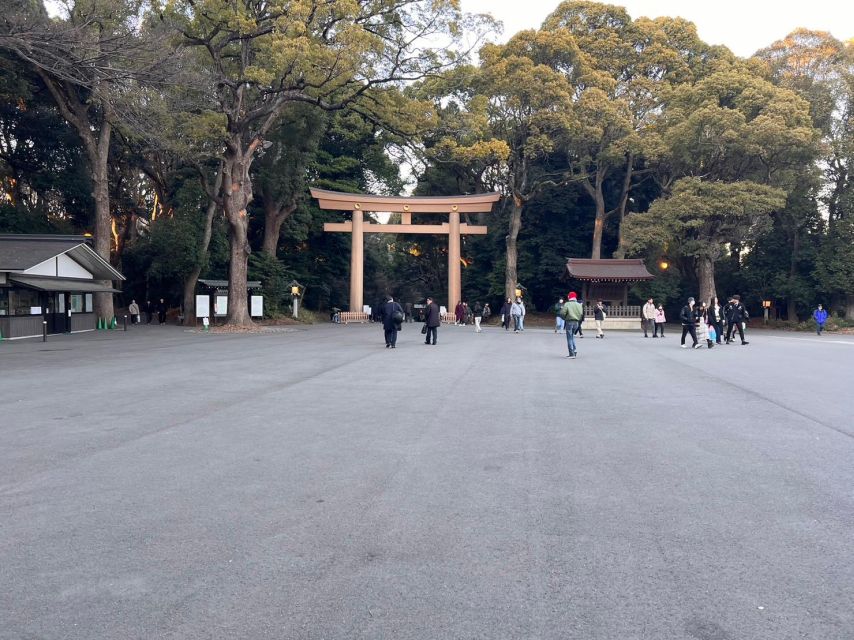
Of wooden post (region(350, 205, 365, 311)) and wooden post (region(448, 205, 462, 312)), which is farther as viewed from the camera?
wooden post (region(448, 205, 462, 312))

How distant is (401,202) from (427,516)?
36.4 m

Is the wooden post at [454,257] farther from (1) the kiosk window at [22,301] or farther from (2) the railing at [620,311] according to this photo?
(1) the kiosk window at [22,301]

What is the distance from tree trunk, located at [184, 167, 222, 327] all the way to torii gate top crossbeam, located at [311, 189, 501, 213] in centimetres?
588

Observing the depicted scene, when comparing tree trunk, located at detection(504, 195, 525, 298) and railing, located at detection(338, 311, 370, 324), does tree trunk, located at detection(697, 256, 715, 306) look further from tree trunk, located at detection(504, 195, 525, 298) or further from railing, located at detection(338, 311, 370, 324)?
railing, located at detection(338, 311, 370, 324)

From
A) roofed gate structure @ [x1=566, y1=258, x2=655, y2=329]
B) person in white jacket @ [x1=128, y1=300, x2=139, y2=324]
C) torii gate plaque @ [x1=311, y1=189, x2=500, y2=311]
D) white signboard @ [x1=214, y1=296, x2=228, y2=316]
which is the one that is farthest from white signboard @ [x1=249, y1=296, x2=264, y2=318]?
roofed gate structure @ [x1=566, y1=258, x2=655, y2=329]

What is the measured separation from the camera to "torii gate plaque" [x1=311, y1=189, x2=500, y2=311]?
39188 millimetres

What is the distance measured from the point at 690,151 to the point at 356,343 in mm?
23869

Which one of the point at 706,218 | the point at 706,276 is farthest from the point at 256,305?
the point at 706,276

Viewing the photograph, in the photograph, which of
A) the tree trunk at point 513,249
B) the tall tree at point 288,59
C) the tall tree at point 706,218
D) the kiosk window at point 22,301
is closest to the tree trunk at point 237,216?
the tall tree at point 288,59

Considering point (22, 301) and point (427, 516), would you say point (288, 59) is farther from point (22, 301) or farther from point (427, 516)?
point (427, 516)

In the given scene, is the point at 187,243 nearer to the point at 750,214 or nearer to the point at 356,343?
the point at 356,343

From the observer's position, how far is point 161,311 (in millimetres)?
42375

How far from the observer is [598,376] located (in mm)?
12273

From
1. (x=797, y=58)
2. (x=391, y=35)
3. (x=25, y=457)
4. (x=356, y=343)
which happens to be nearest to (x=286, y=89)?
(x=391, y=35)
